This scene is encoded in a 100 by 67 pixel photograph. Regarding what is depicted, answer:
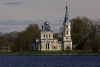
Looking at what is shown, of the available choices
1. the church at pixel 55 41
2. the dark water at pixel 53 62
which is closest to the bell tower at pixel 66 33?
the church at pixel 55 41

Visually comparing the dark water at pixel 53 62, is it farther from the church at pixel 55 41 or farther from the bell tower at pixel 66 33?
the church at pixel 55 41

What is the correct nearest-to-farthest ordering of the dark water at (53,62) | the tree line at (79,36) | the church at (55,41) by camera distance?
1. the dark water at (53,62)
2. the tree line at (79,36)
3. the church at (55,41)

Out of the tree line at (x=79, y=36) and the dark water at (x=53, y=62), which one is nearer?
the dark water at (x=53, y=62)

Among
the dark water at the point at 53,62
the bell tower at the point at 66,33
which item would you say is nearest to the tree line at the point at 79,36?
the bell tower at the point at 66,33

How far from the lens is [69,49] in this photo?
5349 inches

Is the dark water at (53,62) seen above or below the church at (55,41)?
below

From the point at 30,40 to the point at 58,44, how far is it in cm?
1115

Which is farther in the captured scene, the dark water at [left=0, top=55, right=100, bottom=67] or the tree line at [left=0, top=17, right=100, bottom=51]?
the tree line at [left=0, top=17, right=100, bottom=51]

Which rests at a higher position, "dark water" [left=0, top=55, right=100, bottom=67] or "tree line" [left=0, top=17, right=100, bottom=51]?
"tree line" [left=0, top=17, right=100, bottom=51]

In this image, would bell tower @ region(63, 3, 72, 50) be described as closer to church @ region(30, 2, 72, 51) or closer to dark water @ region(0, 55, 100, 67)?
church @ region(30, 2, 72, 51)

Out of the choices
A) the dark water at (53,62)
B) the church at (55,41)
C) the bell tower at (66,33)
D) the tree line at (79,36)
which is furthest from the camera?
the church at (55,41)

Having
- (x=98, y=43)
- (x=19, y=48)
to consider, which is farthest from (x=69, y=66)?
(x=19, y=48)

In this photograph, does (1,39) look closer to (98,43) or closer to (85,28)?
(85,28)

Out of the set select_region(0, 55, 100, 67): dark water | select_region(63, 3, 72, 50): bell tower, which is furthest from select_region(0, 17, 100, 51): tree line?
select_region(0, 55, 100, 67): dark water
